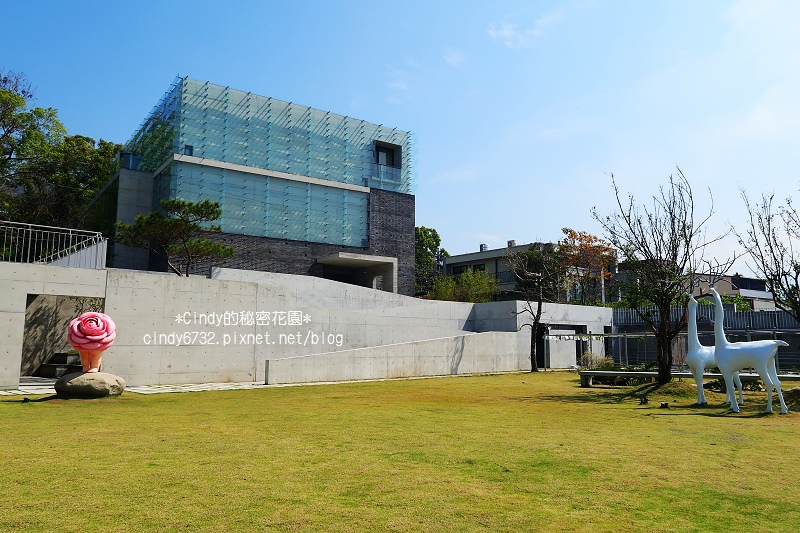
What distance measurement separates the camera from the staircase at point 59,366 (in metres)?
19.0

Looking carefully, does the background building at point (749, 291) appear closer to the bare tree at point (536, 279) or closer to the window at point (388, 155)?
the bare tree at point (536, 279)

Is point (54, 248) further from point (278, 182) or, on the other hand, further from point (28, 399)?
point (278, 182)

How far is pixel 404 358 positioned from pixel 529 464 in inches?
729

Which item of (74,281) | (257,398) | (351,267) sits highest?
(351,267)

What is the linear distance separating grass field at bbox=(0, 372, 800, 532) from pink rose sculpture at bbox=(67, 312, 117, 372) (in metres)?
2.55

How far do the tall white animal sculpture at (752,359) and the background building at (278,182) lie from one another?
84.9 ft

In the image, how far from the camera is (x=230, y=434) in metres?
8.18

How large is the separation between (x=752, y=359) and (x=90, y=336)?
1401 centimetres

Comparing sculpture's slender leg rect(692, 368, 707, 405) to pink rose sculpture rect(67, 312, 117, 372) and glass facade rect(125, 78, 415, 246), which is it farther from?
glass facade rect(125, 78, 415, 246)

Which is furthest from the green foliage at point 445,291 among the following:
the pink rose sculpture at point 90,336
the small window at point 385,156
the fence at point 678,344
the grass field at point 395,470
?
the grass field at point 395,470

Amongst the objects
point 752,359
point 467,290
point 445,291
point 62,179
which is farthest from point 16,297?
point 467,290

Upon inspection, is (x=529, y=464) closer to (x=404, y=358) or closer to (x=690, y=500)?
(x=690, y=500)

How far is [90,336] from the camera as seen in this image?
13.6 m

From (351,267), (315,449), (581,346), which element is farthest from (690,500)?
(351,267)
